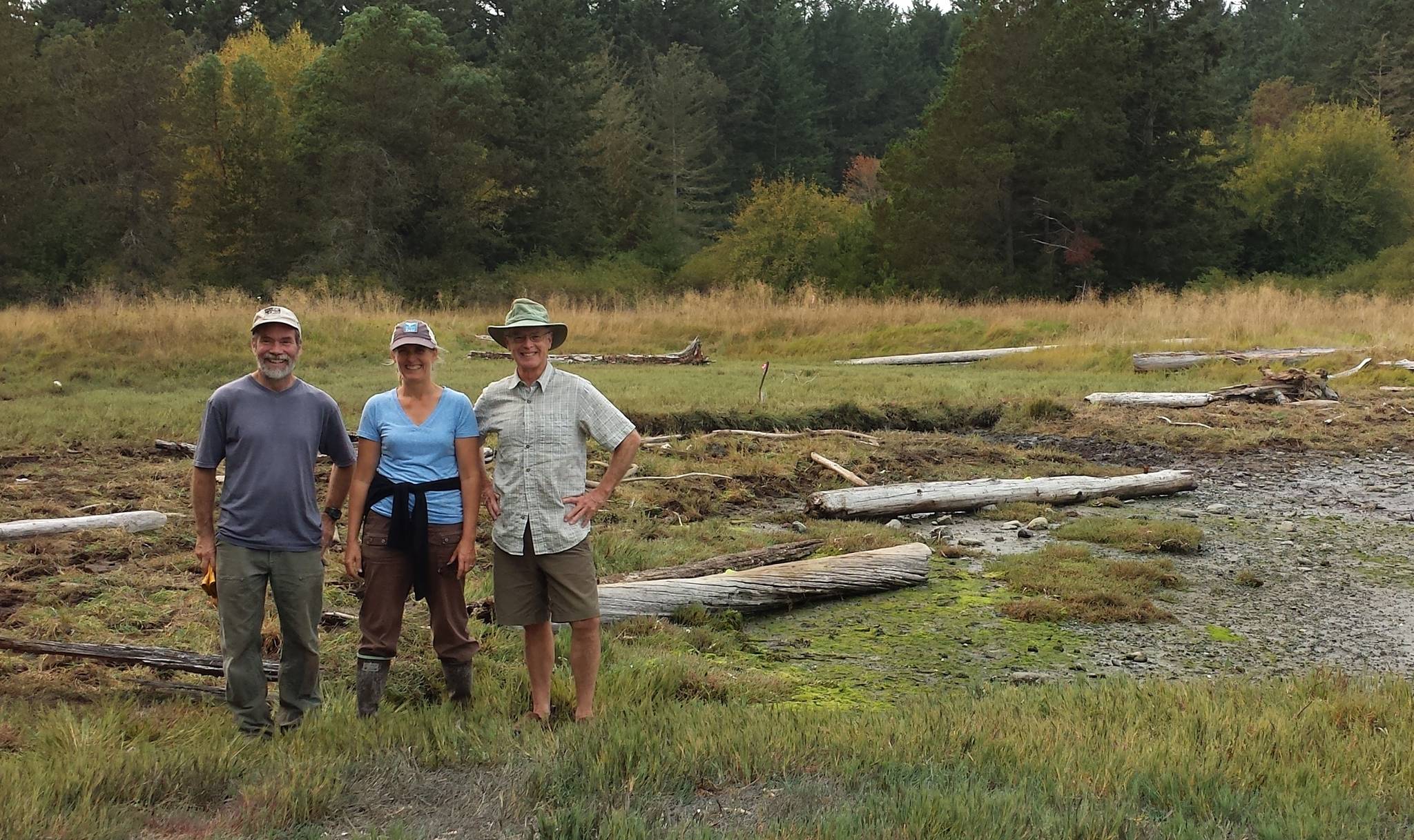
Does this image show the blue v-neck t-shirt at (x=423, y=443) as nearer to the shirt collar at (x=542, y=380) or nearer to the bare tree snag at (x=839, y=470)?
the shirt collar at (x=542, y=380)

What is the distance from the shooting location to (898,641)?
686 cm

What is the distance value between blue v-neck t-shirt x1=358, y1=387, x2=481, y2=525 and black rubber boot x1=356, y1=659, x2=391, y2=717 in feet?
2.17

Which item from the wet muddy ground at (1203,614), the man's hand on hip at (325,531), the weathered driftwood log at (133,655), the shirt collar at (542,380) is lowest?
the wet muddy ground at (1203,614)

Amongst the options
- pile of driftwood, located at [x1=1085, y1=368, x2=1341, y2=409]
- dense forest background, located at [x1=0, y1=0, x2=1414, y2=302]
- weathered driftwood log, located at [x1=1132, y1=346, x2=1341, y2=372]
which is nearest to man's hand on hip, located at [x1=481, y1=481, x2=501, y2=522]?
pile of driftwood, located at [x1=1085, y1=368, x2=1341, y2=409]

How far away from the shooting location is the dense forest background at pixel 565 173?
40406mm

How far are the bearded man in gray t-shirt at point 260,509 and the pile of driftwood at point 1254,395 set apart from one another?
1453 cm

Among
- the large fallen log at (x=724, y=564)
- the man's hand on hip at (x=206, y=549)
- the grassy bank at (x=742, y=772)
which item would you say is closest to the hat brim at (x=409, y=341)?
the man's hand on hip at (x=206, y=549)

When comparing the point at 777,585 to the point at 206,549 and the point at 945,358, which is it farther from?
the point at 945,358

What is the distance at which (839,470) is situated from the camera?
11555 millimetres

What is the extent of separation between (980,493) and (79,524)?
746cm

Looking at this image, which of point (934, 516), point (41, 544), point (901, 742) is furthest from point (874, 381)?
point (901, 742)

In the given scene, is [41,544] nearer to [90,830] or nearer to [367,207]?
[90,830]

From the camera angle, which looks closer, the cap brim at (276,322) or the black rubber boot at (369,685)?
the cap brim at (276,322)

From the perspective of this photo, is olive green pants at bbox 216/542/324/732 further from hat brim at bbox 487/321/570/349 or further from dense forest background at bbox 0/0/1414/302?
dense forest background at bbox 0/0/1414/302
